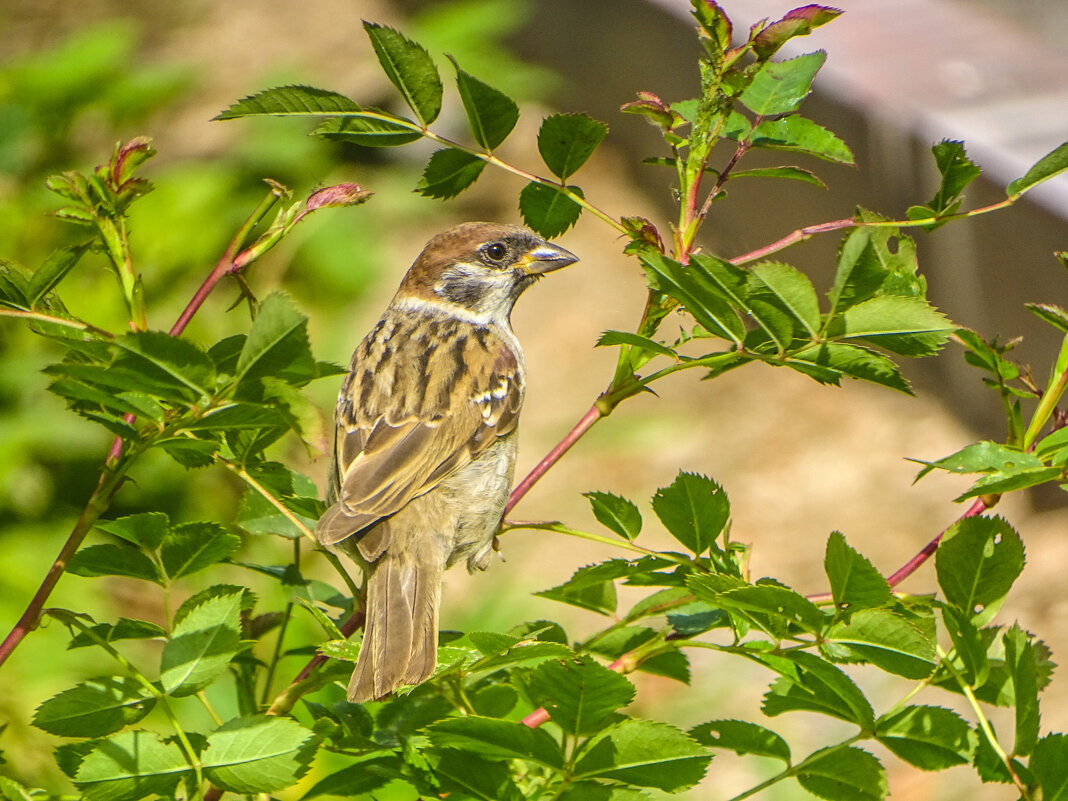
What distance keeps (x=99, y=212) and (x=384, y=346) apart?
1.20m

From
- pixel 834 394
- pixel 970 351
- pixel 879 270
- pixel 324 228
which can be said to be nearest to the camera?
pixel 879 270

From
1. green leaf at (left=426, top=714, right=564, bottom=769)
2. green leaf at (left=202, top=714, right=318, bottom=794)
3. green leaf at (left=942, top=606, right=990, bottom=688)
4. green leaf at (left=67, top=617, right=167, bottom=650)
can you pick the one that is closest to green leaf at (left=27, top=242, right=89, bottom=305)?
green leaf at (left=67, top=617, right=167, bottom=650)

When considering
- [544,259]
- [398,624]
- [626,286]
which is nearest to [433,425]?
[544,259]

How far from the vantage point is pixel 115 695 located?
3.65 ft

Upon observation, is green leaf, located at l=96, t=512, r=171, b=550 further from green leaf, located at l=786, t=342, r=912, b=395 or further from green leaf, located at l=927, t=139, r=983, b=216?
green leaf, located at l=927, t=139, r=983, b=216

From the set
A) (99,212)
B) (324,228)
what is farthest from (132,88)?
(99,212)

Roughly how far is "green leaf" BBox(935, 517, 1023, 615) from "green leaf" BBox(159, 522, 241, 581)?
2.19 feet

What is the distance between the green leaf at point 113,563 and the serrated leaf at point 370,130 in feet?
1.49

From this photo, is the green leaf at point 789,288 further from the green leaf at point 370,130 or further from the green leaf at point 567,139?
the green leaf at point 370,130

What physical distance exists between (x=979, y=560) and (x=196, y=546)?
0.74 m

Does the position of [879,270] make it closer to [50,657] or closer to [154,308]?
[50,657]

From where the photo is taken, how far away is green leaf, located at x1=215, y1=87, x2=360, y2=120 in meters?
1.09

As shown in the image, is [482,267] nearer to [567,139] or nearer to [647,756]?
[567,139]

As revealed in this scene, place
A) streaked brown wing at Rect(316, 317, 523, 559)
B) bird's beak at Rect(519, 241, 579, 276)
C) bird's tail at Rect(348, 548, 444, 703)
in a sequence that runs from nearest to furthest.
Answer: bird's tail at Rect(348, 548, 444, 703), streaked brown wing at Rect(316, 317, 523, 559), bird's beak at Rect(519, 241, 579, 276)
